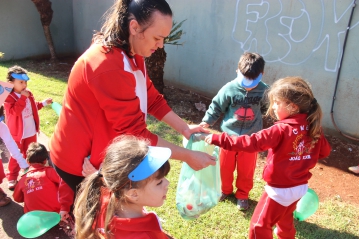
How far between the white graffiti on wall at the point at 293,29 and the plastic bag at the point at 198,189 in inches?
142

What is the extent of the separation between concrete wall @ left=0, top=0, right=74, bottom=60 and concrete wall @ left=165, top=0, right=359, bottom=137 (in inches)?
216

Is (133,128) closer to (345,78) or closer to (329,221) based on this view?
(329,221)

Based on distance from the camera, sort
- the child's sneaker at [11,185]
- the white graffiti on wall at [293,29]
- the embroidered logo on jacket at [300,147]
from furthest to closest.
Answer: the white graffiti on wall at [293,29]
the child's sneaker at [11,185]
the embroidered logo on jacket at [300,147]

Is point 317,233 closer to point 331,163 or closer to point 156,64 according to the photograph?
point 331,163

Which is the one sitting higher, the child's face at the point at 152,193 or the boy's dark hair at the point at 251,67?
the boy's dark hair at the point at 251,67

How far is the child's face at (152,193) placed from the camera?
163cm

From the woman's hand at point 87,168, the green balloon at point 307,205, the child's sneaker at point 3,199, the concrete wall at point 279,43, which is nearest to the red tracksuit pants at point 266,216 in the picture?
the green balloon at point 307,205

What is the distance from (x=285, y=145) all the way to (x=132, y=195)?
4.32 ft

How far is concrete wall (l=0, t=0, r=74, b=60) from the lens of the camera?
10.6m

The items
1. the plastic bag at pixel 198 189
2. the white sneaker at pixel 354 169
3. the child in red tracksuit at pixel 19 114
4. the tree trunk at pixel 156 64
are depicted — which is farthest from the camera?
the tree trunk at pixel 156 64

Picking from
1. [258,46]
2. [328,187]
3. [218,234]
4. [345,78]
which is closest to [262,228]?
[218,234]

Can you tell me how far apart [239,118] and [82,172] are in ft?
6.30

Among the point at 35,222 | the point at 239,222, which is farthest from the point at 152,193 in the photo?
the point at 239,222

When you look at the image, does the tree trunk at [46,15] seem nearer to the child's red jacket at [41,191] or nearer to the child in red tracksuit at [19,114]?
the child in red tracksuit at [19,114]
